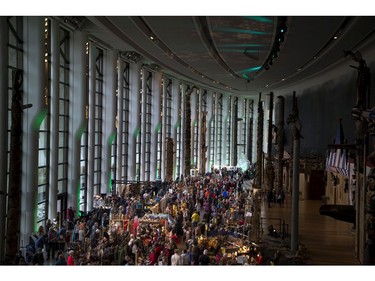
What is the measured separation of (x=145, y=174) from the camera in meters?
33.2

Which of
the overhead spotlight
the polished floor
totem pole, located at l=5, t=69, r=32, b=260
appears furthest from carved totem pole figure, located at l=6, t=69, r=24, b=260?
the overhead spotlight

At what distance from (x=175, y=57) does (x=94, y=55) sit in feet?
15.7

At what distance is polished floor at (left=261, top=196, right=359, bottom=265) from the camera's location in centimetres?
1378

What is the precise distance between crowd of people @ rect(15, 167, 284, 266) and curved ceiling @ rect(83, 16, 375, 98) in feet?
22.9

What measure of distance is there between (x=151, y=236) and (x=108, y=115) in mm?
11504

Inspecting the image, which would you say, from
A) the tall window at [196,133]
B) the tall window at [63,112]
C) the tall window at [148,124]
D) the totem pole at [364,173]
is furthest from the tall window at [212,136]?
the totem pole at [364,173]

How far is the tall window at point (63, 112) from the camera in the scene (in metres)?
20.8

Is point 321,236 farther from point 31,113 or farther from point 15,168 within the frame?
point 31,113

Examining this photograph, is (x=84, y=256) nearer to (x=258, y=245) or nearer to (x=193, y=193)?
(x=258, y=245)

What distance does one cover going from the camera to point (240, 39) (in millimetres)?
18641

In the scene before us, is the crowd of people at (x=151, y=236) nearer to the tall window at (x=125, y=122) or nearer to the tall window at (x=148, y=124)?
the tall window at (x=125, y=122)

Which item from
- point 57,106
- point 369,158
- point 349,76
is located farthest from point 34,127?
point 349,76

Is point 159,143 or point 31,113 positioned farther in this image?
point 159,143

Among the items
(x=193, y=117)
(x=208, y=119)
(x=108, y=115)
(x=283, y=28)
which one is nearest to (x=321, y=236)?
(x=283, y=28)
